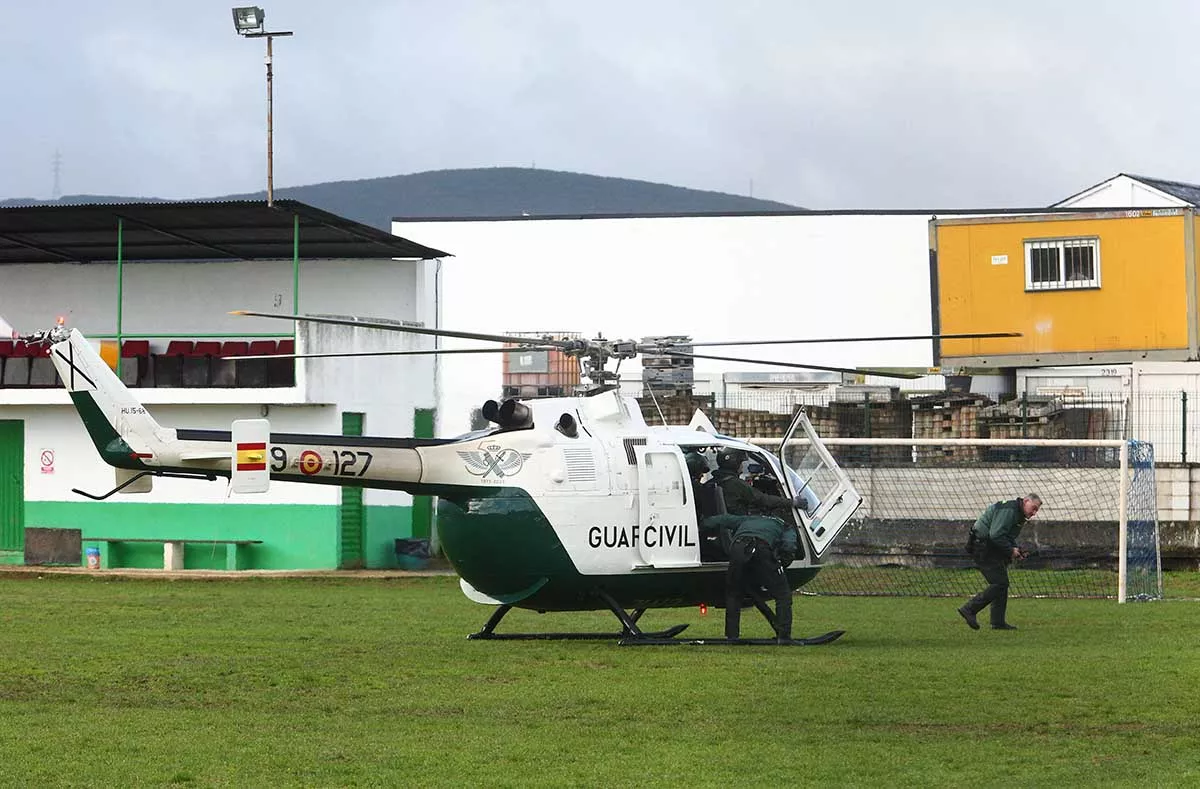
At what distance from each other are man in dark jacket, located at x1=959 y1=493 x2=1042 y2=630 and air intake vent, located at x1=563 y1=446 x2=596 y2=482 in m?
5.19

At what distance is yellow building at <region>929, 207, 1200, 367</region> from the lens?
37.6 m

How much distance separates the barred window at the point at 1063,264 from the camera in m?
38.3

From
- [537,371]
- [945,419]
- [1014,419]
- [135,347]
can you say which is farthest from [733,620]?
[537,371]

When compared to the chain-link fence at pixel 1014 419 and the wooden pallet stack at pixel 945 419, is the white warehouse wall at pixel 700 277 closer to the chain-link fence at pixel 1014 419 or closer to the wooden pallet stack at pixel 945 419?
the chain-link fence at pixel 1014 419

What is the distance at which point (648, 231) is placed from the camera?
45500mm

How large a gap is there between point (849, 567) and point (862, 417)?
4.47 metres

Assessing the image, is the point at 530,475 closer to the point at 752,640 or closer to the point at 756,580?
the point at 756,580

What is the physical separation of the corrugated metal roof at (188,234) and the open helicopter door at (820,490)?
13.4 meters

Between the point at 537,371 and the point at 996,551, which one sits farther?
the point at 537,371

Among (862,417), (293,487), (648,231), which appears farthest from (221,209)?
(648,231)

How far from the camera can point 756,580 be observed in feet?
57.9

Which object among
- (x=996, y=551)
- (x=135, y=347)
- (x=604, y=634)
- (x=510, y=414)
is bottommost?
(x=604, y=634)

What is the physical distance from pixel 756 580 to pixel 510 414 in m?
3.22

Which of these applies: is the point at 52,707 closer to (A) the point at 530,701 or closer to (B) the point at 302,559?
(A) the point at 530,701
